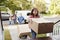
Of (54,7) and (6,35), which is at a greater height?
(54,7)

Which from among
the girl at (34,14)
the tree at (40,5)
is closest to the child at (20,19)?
the girl at (34,14)

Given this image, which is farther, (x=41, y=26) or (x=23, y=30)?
(x=23, y=30)

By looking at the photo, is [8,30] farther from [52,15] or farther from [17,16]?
[52,15]

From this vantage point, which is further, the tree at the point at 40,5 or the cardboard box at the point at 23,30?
the tree at the point at 40,5

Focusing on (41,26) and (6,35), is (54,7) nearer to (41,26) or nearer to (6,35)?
(41,26)

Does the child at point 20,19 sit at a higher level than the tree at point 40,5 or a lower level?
lower

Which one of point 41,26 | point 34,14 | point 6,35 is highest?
point 34,14

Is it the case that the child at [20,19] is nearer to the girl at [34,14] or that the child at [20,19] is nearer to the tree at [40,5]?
the girl at [34,14]

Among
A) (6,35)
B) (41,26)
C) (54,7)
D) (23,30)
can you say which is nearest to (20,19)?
(23,30)

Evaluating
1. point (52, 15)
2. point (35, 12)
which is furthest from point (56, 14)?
point (35, 12)

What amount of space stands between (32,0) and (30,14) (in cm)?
28

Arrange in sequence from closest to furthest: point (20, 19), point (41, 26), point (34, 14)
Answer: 1. point (41, 26)
2. point (34, 14)
3. point (20, 19)

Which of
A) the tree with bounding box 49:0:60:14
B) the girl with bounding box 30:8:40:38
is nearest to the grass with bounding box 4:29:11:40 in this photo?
the girl with bounding box 30:8:40:38

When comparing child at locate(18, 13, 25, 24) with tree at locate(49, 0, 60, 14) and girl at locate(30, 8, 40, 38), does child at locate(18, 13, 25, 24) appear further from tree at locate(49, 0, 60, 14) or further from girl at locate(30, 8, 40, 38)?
tree at locate(49, 0, 60, 14)
